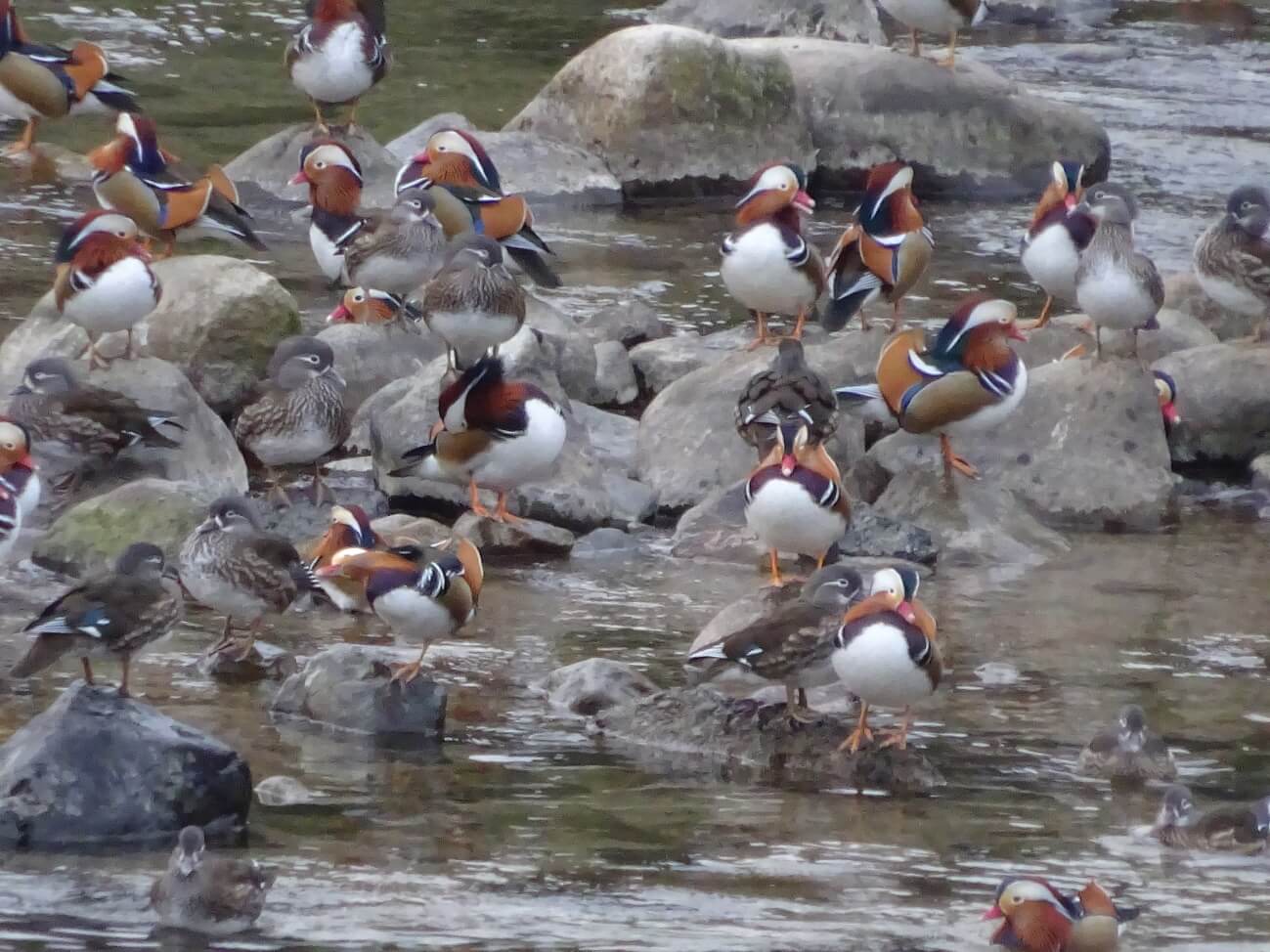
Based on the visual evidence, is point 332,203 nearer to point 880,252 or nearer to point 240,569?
point 880,252

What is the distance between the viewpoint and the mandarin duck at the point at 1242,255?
13.0 m

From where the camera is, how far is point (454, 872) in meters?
7.07

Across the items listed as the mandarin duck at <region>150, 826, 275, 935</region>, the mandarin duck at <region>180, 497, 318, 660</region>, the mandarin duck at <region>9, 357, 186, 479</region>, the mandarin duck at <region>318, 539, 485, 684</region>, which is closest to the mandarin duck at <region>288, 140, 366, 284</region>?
the mandarin duck at <region>9, 357, 186, 479</region>

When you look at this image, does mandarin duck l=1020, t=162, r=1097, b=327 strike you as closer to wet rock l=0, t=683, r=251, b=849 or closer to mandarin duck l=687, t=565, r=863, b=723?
mandarin duck l=687, t=565, r=863, b=723

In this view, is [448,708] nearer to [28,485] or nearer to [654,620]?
[654,620]

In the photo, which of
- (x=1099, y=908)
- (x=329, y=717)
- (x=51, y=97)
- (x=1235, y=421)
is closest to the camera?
(x=1099, y=908)

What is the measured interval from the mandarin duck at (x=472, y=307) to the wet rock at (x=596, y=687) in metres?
3.09

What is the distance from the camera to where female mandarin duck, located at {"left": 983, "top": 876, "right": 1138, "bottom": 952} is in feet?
21.5

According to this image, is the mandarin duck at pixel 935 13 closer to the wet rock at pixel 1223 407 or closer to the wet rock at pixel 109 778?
the wet rock at pixel 1223 407

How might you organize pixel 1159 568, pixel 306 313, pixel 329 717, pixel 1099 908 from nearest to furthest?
pixel 1099 908
pixel 329 717
pixel 1159 568
pixel 306 313

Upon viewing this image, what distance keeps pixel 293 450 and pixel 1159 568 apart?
168 inches

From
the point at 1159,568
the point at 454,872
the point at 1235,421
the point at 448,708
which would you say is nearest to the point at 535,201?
the point at 1235,421

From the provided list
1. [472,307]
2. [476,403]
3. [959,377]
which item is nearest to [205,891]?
[476,403]

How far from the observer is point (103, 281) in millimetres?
11289
